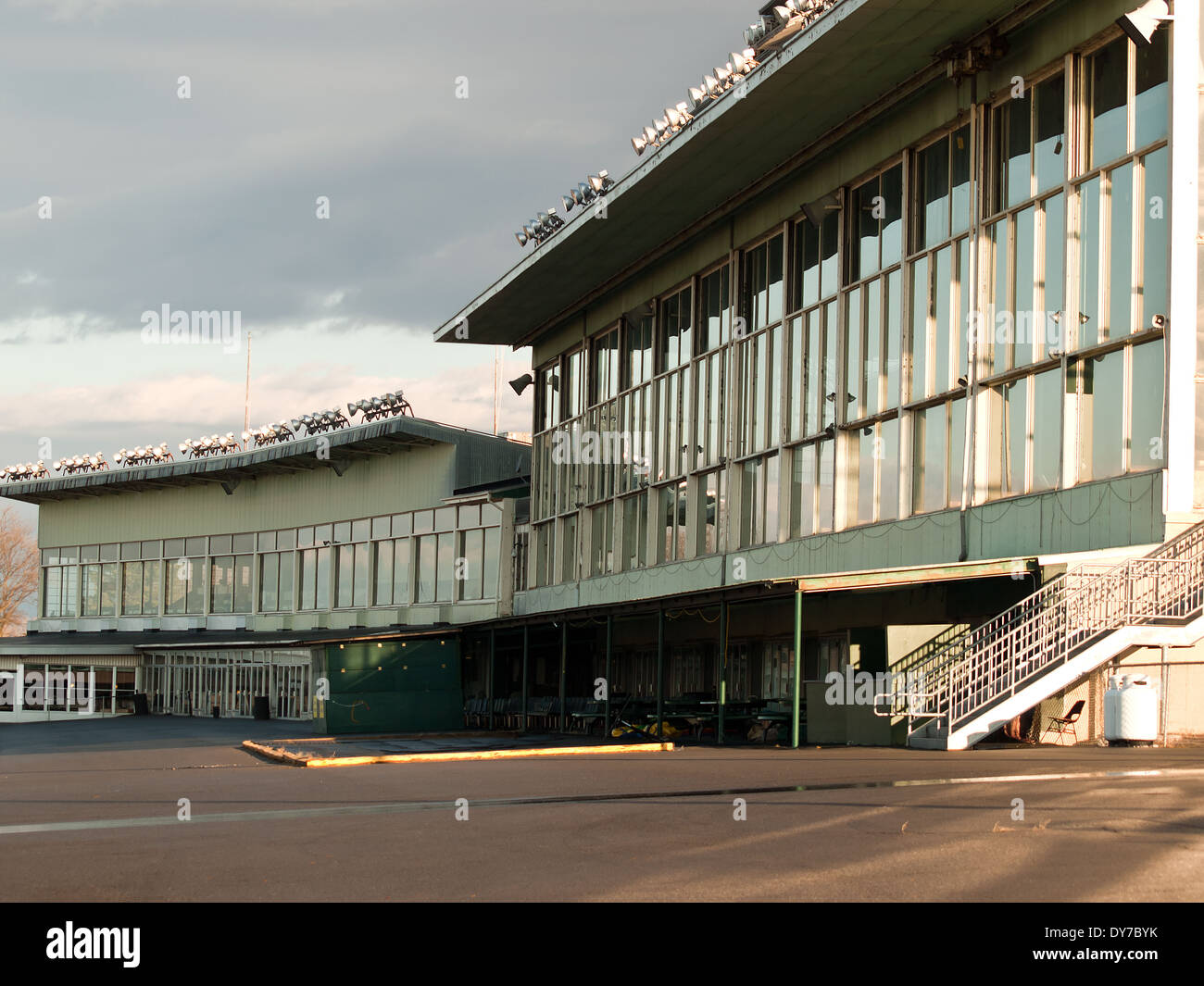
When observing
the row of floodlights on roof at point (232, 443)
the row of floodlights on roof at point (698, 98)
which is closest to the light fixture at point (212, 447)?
the row of floodlights on roof at point (232, 443)

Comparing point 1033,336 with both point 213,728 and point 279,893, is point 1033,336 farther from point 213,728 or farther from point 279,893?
point 213,728

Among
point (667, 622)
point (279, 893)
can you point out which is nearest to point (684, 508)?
point (667, 622)

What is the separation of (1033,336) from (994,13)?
19.7 feet

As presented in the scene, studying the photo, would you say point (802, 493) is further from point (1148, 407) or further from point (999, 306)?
point (1148, 407)

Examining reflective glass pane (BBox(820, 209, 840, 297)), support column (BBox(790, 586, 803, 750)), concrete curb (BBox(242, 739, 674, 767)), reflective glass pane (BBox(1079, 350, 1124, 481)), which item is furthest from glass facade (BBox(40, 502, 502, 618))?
reflective glass pane (BBox(1079, 350, 1124, 481))

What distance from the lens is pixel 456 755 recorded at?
23.5 m

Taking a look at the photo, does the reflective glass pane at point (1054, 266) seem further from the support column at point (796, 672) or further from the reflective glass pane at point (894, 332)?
the support column at point (796, 672)

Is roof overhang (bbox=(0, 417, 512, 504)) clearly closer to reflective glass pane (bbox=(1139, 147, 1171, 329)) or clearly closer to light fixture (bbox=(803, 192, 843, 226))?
light fixture (bbox=(803, 192, 843, 226))

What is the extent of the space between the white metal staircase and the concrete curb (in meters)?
4.68

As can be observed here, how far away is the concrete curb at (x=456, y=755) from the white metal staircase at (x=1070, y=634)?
184 inches

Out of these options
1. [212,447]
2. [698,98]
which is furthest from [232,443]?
[698,98]

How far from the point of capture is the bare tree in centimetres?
9944

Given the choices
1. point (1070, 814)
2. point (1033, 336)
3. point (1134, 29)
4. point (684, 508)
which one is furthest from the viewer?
point (684, 508)

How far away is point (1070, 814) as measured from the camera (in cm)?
1154
